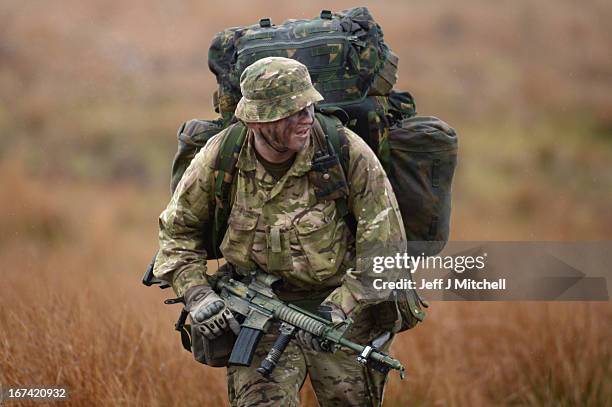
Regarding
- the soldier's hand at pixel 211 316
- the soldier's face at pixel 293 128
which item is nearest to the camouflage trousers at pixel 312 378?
the soldier's hand at pixel 211 316

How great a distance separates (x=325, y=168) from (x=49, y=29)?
18.3m

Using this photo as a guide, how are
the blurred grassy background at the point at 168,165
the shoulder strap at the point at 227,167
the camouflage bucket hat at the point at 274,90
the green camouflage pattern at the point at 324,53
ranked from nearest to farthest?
the camouflage bucket hat at the point at 274,90, the shoulder strap at the point at 227,167, the green camouflage pattern at the point at 324,53, the blurred grassy background at the point at 168,165

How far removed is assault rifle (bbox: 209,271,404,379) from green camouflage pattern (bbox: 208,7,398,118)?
2.89 feet

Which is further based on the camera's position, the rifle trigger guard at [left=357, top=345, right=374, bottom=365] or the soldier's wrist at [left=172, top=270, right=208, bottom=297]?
the soldier's wrist at [left=172, top=270, right=208, bottom=297]

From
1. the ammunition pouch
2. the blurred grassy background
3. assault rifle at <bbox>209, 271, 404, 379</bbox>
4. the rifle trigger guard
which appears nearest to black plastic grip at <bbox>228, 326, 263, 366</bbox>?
assault rifle at <bbox>209, 271, 404, 379</bbox>

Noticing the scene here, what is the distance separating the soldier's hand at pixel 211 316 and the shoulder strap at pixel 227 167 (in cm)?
38

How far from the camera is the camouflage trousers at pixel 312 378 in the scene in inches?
223

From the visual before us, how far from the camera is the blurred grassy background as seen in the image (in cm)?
754

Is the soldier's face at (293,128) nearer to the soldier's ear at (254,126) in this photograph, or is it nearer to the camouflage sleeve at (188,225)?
the soldier's ear at (254,126)

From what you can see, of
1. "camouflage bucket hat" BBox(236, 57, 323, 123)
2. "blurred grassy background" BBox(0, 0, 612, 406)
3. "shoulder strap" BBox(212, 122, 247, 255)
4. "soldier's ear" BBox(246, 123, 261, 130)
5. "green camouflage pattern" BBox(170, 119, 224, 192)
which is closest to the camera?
"camouflage bucket hat" BBox(236, 57, 323, 123)

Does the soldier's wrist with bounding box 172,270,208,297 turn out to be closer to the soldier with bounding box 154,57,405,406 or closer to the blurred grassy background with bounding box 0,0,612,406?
the soldier with bounding box 154,57,405,406

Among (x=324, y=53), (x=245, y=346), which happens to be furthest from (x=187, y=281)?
(x=324, y=53)

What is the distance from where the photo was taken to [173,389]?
296 inches

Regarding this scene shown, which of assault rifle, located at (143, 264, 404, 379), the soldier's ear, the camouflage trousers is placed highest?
the soldier's ear
